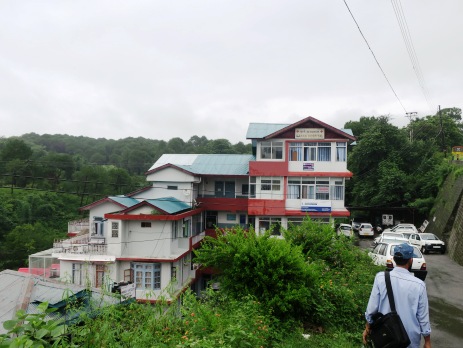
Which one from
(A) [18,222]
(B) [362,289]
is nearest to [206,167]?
(B) [362,289]

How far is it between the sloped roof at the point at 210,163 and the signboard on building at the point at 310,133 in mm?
4301

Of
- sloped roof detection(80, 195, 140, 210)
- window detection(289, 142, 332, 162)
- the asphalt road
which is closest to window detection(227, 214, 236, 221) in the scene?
window detection(289, 142, 332, 162)

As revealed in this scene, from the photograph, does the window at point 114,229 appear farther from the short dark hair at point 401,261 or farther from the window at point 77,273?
the short dark hair at point 401,261

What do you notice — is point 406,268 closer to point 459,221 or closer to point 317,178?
point 317,178

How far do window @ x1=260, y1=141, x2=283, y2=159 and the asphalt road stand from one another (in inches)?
396

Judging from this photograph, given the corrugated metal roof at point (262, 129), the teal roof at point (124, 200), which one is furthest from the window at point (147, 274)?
the corrugated metal roof at point (262, 129)

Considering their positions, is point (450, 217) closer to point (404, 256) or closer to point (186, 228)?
point (186, 228)

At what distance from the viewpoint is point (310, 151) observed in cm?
2372

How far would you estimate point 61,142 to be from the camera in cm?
9138

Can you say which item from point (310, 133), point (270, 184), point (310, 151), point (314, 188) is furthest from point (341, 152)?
point (270, 184)

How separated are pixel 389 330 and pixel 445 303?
8.50m

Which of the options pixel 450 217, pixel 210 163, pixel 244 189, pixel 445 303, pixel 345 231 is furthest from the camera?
pixel 345 231

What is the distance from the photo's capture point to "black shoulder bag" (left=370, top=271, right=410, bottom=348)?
385 centimetres

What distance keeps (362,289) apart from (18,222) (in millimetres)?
43965
